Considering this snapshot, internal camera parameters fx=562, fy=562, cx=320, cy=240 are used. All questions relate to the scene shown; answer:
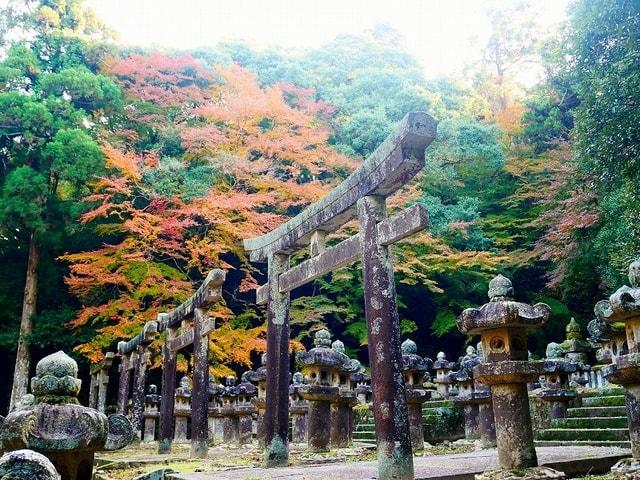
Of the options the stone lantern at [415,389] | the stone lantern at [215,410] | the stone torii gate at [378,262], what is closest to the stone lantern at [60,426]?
the stone torii gate at [378,262]

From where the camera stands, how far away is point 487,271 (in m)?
21.4

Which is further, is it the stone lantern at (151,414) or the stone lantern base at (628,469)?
the stone lantern at (151,414)

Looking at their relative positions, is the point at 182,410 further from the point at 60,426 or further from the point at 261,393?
the point at 60,426

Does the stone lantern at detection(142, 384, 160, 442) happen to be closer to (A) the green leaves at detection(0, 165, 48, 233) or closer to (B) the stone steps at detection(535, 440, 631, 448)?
(A) the green leaves at detection(0, 165, 48, 233)

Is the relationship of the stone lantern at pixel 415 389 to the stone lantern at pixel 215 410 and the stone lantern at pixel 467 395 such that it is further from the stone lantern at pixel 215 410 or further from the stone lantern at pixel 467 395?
the stone lantern at pixel 215 410

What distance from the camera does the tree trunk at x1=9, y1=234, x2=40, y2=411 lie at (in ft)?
59.6

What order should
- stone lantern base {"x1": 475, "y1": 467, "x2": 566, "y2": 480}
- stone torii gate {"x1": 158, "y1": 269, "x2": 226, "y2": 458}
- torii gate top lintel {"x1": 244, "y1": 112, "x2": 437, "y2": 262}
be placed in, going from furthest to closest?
stone torii gate {"x1": 158, "y1": 269, "x2": 226, "y2": 458} < torii gate top lintel {"x1": 244, "y1": 112, "x2": 437, "y2": 262} < stone lantern base {"x1": 475, "y1": 467, "x2": 566, "y2": 480}

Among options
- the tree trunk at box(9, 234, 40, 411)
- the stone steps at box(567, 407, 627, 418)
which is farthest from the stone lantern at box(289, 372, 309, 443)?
the tree trunk at box(9, 234, 40, 411)

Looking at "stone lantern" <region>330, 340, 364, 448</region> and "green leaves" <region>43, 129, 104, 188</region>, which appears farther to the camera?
"green leaves" <region>43, 129, 104, 188</region>

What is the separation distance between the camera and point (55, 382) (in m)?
3.69

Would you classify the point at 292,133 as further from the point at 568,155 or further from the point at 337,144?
the point at 568,155

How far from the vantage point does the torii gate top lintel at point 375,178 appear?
633 centimetres

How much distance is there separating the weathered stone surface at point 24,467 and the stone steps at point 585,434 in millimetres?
8898

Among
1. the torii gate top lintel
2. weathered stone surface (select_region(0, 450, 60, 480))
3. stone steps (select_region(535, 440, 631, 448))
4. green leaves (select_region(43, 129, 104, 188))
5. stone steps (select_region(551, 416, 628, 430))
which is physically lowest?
stone steps (select_region(535, 440, 631, 448))
